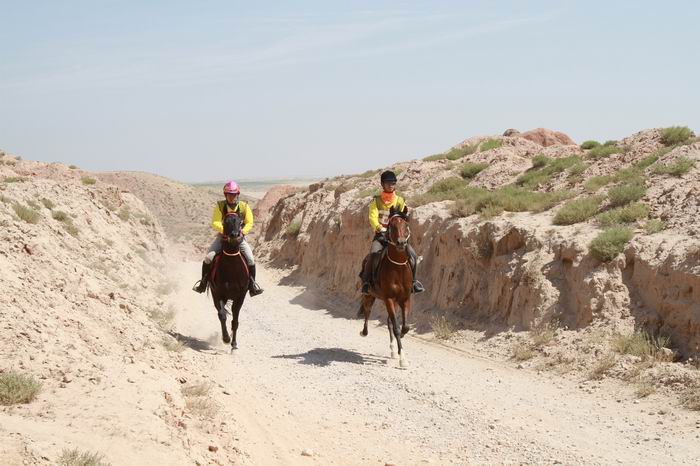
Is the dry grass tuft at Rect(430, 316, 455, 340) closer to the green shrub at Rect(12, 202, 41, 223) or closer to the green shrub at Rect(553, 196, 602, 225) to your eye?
the green shrub at Rect(553, 196, 602, 225)

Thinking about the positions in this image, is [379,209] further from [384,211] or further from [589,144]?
[589,144]

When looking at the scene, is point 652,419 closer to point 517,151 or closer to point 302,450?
point 302,450

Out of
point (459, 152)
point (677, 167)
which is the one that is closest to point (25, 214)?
point (677, 167)

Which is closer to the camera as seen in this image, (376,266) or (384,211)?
(376,266)

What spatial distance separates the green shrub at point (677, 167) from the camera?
17.0 meters

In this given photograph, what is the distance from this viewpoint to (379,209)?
14.1 m

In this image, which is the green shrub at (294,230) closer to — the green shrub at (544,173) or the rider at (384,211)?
the green shrub at (544,173)

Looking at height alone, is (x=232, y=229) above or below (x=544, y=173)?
below

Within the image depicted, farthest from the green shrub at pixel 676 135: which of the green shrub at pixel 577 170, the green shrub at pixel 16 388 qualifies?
the green shrub at pixel 16 388

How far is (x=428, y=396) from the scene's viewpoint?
35.7 feet

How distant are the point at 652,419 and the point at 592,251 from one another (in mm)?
5241

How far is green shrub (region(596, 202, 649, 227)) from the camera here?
50.7ft

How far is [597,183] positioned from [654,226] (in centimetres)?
499

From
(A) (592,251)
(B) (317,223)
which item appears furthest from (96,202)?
(A) (592,251)
